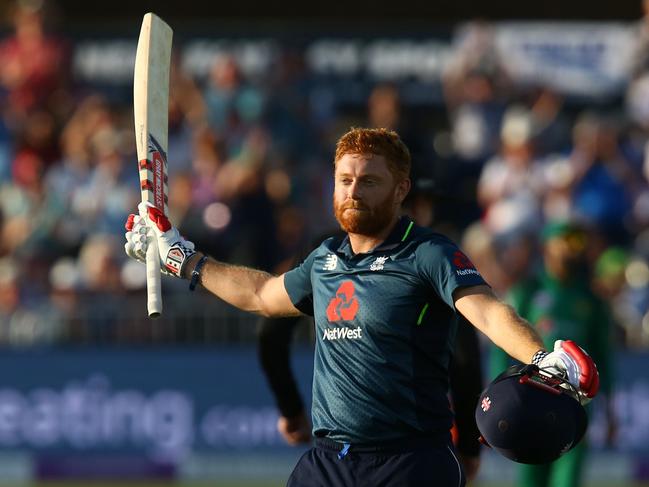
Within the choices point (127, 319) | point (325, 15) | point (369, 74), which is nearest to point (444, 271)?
point (127, 319)

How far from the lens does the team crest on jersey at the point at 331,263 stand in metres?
5.79

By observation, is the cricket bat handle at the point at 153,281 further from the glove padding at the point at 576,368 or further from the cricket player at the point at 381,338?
the glove padding at the point at 576,368

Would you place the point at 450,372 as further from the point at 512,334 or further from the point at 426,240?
the point at 512,334

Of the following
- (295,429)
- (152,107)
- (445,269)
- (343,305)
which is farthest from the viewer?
(295,429)

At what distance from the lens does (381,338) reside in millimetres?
5547

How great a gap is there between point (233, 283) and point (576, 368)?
177 centimetres

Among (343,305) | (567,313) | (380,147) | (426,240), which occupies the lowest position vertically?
(567,313)

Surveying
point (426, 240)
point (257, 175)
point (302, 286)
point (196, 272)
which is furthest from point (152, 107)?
point (257, 175)

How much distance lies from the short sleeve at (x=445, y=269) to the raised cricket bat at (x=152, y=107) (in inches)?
59.9

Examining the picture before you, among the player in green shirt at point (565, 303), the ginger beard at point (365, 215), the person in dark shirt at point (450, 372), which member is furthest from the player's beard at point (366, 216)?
the player in green shirt at point (565, 303)

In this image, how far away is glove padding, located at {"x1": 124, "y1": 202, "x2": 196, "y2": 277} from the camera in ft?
20.6

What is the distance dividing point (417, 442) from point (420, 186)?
2.09 m

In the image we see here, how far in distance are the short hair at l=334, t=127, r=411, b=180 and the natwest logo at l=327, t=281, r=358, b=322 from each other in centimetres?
46

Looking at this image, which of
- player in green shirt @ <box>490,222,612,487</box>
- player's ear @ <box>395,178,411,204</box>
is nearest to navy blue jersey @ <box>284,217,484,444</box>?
player's ear @ <box>395,178,411,204</box>
